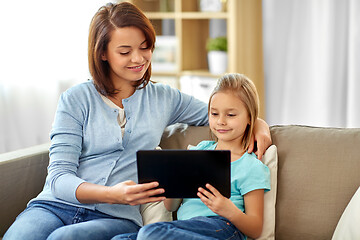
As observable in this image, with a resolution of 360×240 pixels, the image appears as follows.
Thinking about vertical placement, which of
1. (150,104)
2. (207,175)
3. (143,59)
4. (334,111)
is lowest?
(334,111)

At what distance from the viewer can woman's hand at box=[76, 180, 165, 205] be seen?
1488 millimetres

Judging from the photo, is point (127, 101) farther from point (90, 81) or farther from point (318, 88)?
point (318, 88)

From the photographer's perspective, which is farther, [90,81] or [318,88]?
[318,88]

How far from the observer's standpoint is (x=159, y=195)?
1505mm

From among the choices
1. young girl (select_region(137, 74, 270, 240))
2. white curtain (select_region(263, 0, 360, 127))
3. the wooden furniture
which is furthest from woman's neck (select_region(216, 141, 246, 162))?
white curtain (select_region(263, 0, 360, 127))

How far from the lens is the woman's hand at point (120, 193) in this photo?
149cm

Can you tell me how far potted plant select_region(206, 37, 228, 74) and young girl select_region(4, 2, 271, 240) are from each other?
1.53 m

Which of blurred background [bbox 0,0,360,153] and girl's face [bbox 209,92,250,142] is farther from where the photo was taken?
blurred background [bbox 0,0,360,153]

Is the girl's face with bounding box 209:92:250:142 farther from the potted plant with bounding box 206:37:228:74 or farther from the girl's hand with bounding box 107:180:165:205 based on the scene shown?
the potted plant with bounding box 206:37:228:74

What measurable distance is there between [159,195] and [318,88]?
2.02 metres

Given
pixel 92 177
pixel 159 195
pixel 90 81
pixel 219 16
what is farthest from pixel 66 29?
pixel 159 195

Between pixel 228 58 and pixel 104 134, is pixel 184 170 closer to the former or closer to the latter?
pixel 104 134

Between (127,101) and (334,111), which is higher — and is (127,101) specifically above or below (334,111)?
above

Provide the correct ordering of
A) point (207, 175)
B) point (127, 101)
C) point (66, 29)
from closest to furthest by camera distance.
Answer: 1. point (207, 175)
2. point (127, 101)
3. point (66, 29)
